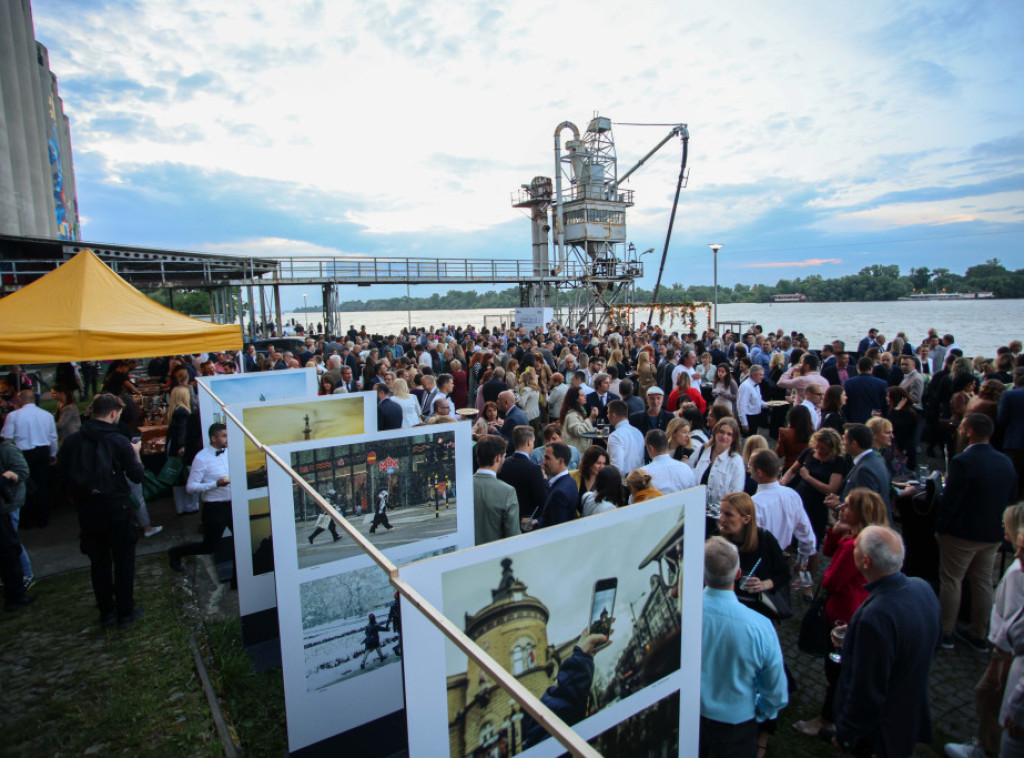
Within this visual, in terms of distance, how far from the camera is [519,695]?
1202mm

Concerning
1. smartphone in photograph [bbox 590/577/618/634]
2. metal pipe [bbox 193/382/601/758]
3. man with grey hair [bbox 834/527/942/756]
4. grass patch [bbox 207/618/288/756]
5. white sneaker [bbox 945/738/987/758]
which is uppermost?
metal pipe [bbox 193/382/601/758]

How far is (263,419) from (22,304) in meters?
4.76

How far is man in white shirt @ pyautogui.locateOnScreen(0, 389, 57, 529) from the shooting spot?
269 inches

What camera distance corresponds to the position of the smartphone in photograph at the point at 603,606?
2.07 meters

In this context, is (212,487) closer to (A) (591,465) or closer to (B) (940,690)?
(A) (591,465)

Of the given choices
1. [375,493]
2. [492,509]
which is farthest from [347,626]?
[492,509]

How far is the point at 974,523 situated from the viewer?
4.20 metres

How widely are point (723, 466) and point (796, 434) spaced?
1607 millimetres

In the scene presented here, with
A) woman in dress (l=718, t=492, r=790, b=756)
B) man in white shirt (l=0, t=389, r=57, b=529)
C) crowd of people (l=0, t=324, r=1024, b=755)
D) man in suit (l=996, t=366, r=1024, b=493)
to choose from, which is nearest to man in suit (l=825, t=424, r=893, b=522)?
crowd of people (l=0, t=324, r=1024, b=755)

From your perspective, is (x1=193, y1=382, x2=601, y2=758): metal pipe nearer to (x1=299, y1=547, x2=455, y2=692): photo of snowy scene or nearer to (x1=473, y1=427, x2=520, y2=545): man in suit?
(x1=299, y1=547, x2=455, y2=692): photo of snowy scene

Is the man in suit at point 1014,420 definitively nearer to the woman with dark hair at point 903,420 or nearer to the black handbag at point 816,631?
the woman with dark hair at point 903,420

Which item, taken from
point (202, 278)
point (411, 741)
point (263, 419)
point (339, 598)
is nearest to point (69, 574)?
point (263, 419)

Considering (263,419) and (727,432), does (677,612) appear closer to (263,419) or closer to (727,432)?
(727,432)

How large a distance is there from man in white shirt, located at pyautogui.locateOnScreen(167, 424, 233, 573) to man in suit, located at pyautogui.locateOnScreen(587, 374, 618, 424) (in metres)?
4.95
